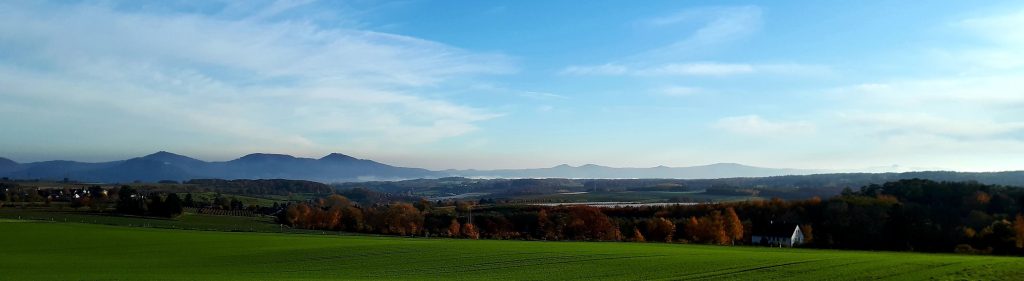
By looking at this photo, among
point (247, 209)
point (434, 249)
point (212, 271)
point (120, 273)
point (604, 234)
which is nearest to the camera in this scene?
point (120, 273)

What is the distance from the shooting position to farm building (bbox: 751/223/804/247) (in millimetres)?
106194

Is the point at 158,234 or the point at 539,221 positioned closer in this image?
the point at 158,234

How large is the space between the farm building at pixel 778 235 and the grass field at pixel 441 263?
2362 inches

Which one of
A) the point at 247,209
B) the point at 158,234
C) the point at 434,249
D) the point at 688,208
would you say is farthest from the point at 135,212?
the point at 688,208

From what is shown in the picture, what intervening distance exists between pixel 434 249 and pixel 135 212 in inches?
3611

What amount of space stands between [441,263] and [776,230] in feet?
268

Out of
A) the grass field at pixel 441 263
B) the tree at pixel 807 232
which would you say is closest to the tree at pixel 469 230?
the tree at pixel 807 232

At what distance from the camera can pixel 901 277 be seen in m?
33.3

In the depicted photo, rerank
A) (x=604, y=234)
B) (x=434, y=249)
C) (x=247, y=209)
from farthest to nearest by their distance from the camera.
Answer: (x=247, y=209) → (x=604, y=234) → (x=434, y=249)

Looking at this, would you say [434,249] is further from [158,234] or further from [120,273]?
[158,234]

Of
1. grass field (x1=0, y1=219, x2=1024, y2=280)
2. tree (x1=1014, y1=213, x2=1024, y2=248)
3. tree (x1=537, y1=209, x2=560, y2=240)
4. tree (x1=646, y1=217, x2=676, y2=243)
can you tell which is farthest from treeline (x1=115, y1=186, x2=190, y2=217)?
tree (x1=1014, y1=213, x2=1024, y2=248)

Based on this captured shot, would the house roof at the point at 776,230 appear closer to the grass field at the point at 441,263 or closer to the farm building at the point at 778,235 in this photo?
the farm building at the point at 778,235

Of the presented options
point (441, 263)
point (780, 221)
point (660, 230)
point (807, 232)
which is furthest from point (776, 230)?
point (441, 263)

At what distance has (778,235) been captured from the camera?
358 feet
